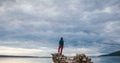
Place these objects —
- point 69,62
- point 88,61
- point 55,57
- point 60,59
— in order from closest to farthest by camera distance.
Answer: point 88,61, point 69,62, point 60,59, point 55,57

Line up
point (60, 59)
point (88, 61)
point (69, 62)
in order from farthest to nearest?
1. point (60, 59)
2. point (69, 62)
3. point (88, 61)

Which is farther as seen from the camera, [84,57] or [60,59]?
[60,59]

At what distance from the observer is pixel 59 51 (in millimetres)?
49156

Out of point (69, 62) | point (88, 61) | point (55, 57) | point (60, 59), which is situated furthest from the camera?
point (55, 57)

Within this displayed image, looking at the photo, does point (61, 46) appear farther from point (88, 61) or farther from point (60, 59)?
point (88, 61)

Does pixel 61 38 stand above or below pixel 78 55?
above

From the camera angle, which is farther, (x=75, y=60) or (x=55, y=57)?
(x=55, y=57)

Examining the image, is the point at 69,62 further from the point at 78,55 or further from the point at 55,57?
the point at 55,57

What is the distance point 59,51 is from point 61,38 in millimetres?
3148

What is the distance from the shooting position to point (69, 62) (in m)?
36.4

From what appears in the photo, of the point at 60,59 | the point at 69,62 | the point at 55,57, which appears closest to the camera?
the point at 69,62

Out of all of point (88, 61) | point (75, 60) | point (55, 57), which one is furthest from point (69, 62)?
point (55, 57)

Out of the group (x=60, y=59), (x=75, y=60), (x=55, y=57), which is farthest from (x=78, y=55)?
(x=55, y=57)

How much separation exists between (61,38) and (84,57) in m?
14.9
